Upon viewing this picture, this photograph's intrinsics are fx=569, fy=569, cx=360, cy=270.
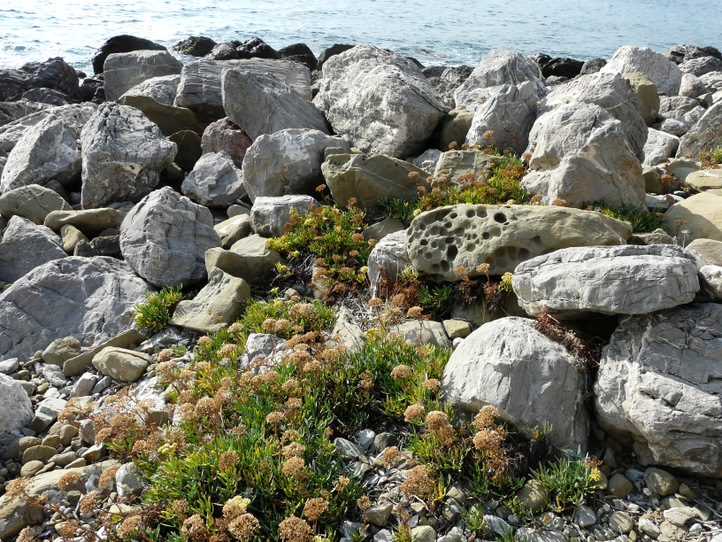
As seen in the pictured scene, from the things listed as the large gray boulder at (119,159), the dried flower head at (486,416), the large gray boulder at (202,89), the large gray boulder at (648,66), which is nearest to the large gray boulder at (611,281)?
the dried flower head at (486,416)

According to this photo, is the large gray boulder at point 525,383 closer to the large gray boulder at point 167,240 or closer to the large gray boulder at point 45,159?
the large gray boulder at point 167,240

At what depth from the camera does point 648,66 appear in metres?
16.1

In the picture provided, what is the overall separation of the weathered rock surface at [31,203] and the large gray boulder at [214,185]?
2.25 metres

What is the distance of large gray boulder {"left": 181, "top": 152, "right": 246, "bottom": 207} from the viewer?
10.7 metres

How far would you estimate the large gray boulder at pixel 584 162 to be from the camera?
730 centimetres

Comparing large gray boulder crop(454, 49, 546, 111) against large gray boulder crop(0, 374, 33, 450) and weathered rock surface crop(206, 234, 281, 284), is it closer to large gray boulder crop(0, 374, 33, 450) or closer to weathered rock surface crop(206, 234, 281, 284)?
weathered rock surface crop(206, 234, 281, 284)

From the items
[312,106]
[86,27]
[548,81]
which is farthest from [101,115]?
[86,27]

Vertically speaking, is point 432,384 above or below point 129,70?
below

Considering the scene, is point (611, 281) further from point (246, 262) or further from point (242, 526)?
point (246, 262)

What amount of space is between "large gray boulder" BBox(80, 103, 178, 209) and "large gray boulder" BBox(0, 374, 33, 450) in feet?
18.5

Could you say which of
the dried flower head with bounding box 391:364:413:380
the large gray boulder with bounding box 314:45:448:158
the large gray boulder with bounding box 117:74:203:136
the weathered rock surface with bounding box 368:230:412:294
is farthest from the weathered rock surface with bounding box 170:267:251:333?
the large gray boulder with bounding box 117:74:203:136

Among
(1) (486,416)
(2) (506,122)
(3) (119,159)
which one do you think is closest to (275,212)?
(3) (119,159)

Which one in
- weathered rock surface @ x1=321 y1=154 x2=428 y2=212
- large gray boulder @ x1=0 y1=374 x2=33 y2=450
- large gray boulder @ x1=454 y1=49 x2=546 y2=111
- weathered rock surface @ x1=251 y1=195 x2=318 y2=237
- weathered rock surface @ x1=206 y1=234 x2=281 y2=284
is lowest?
large gray boulder @ x1=0 y1=374 x2=33 y2=450

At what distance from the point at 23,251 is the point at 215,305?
405cm
